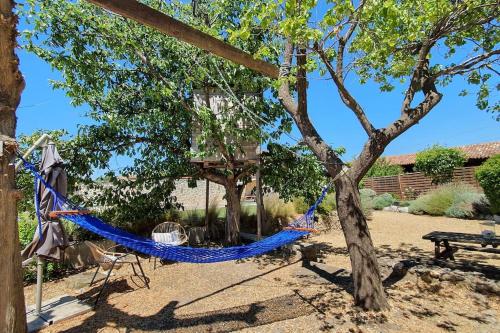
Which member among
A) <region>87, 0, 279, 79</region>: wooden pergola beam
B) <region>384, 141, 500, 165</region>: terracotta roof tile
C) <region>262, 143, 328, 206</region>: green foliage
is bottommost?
<region>262, 143, 328, 206</region>: green foliage

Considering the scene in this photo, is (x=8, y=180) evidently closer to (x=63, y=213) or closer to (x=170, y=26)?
(x=63, y=213)

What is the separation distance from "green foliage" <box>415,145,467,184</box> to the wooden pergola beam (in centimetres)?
1435

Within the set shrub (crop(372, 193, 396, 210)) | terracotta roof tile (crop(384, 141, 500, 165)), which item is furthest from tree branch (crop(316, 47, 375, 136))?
terracotta roof tile (crop(384, 141, 500, 165))

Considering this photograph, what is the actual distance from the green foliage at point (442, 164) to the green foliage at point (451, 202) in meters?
3.24

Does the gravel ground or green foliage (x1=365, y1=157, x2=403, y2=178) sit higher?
green foliage (x1=365, y1=157, x2=403, y2=178)

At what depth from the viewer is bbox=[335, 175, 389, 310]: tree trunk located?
140 inches

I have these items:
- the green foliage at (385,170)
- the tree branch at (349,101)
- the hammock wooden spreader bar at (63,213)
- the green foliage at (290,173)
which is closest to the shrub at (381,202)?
the green foliage at (385,170)

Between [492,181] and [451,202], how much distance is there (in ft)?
5.34

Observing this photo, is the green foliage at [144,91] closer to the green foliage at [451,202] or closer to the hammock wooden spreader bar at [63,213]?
the hammock wooden spreader bar at [63,213]

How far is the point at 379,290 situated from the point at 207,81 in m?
4.93

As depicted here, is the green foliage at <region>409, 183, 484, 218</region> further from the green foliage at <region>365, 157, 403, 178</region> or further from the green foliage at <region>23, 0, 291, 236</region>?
the green foliage at <region>365, 157, 403, 178</region>

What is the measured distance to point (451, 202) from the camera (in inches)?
412

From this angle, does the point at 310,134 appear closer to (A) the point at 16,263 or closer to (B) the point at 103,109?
(A) the point at 16,263

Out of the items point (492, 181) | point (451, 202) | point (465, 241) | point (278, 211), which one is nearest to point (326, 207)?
point (278, 211)
